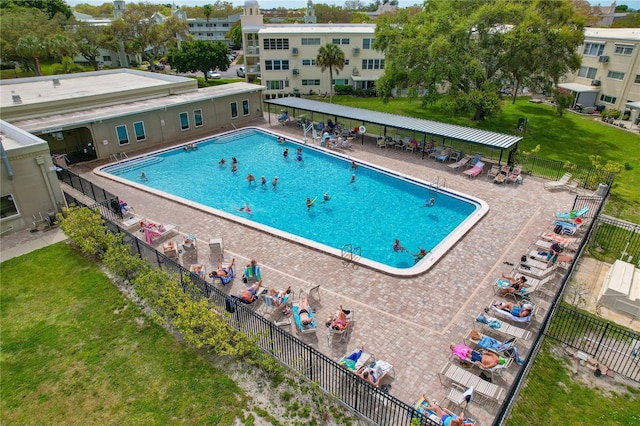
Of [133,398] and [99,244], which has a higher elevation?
[99,244]

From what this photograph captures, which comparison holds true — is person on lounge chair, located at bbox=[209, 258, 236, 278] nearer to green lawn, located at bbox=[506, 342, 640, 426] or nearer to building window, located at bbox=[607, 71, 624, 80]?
green lawn, located at bbox=[506, 342, 640, 426]

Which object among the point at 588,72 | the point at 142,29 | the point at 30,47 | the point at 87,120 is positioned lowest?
the point at 87,120

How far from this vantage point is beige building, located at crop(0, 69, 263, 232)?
767 inches

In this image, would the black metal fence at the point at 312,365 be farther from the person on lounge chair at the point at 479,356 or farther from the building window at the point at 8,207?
the building window at the point at 8,207

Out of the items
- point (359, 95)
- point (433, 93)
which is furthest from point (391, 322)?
point (359, 95)

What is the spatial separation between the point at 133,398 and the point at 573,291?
1644 centimetres

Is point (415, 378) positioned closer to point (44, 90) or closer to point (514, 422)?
point (514, 422)

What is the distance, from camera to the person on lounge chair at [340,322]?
1280cm

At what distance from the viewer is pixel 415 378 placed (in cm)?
1156

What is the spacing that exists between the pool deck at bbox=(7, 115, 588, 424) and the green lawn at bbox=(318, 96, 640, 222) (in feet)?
15.2

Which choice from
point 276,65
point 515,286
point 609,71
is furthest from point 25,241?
point 609,71

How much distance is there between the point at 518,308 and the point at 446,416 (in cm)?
558

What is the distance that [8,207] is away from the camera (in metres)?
19.3

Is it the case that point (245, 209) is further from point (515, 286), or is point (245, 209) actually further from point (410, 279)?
point (515, 286)
